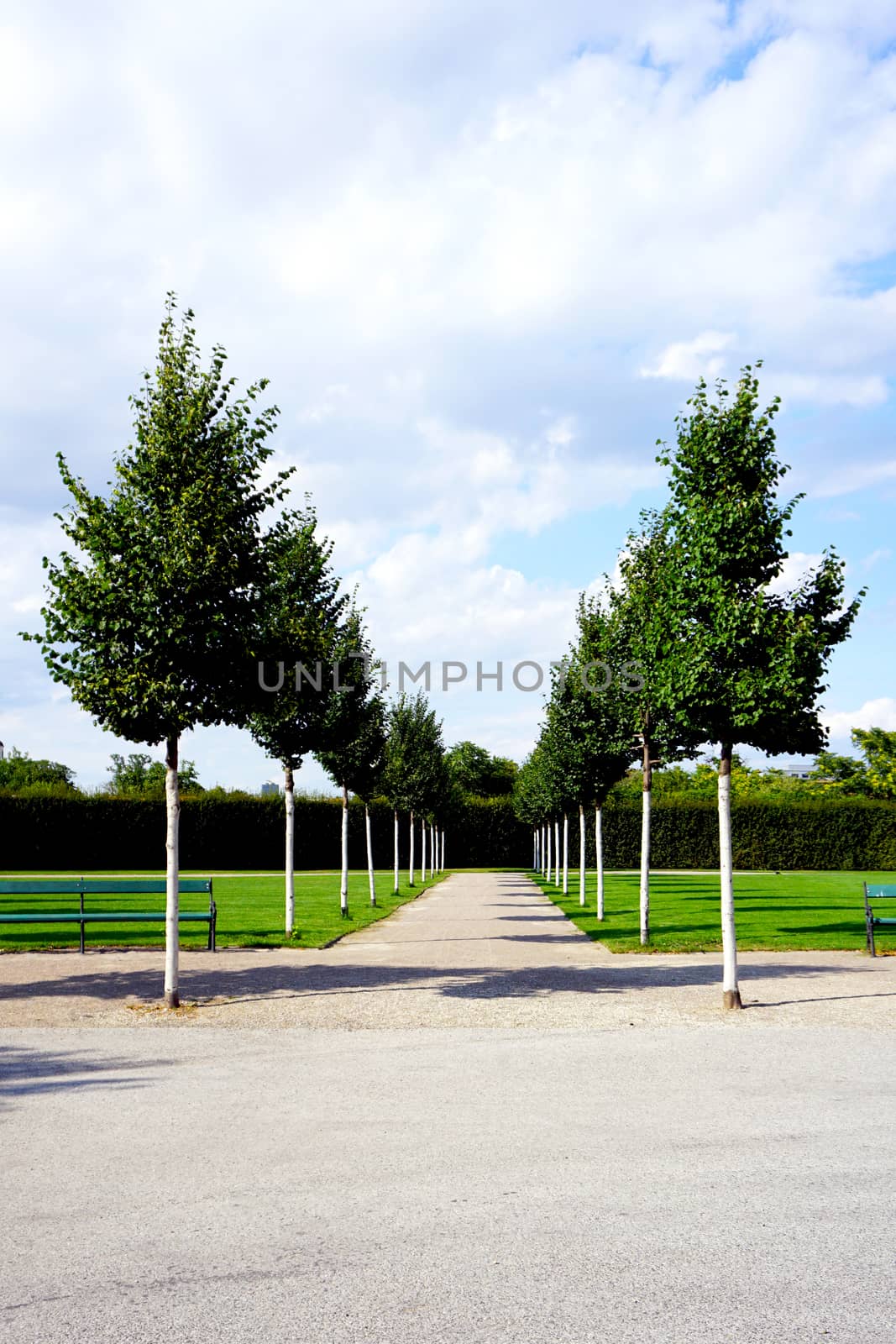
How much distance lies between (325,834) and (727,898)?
43534mm

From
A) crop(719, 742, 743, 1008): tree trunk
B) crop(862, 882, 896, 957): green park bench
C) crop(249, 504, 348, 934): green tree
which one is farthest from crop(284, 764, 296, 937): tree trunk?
crop(862, 882, 896, 957): green park bench

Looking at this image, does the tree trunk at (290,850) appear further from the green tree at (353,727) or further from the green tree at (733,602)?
the green tree at (733,602)

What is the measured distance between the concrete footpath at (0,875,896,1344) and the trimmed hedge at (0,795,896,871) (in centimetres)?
4080

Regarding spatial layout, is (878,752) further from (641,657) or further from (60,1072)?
(60,1072)

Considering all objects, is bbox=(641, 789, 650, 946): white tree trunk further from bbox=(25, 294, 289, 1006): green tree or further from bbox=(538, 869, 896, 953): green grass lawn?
bbox=(25, 294, 289, 1006): green tree

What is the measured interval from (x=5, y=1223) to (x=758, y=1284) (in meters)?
3.43

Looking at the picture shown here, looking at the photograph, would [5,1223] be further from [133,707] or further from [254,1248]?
[133,707]

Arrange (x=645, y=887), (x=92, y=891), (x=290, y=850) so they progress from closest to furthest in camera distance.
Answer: (x=92, y=891)
(x=645, y=887)
(x=290, y=850)

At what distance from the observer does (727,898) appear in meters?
11.5

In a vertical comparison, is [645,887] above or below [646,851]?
below

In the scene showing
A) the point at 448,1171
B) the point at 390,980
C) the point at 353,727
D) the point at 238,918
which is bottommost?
the point at 238,918

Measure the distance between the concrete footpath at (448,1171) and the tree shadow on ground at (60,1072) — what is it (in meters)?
0.04

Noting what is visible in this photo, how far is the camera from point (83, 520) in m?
11.6

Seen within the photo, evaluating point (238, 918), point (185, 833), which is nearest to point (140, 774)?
point (185, 833)
